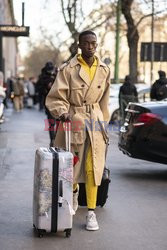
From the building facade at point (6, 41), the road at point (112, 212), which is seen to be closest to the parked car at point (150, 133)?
the road at point (112, 212)

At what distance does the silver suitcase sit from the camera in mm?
5922

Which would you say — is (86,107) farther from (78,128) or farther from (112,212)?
(112,212)

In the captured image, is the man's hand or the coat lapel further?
the coat lapel

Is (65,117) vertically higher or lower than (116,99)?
higher

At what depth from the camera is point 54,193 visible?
5977 mm

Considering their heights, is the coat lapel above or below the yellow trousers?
above

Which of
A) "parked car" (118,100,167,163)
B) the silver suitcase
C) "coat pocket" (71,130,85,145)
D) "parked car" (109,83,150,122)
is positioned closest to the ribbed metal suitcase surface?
the silver suitcase

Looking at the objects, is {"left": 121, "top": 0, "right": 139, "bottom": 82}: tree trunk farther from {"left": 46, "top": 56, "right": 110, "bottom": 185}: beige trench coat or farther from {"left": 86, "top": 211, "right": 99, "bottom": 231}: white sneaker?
{"left": 86, "top": 211, "right": 99, "bottom": 231}: white sneaker

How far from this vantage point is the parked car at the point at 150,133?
10.0 meters

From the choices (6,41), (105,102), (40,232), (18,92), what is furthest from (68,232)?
(6,41)

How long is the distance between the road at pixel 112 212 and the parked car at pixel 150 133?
38cm

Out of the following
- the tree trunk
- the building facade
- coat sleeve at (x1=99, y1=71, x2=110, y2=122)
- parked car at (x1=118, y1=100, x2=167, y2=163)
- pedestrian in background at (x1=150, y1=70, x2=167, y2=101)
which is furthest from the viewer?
the building facade

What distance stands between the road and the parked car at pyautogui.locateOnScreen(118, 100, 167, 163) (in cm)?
38

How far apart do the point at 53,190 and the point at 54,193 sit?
0.09 feet
